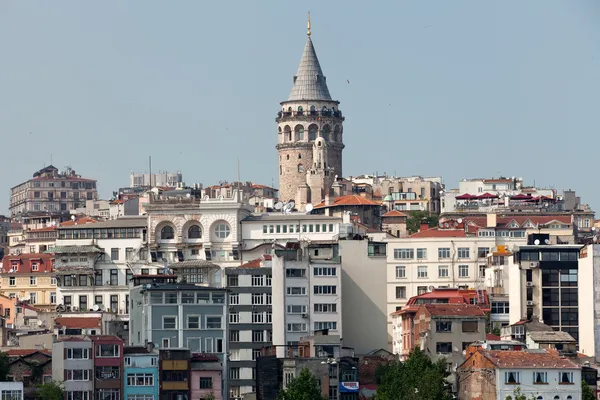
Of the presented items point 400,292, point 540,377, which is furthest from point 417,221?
Result: point 540,377

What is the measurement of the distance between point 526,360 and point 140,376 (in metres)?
20.0

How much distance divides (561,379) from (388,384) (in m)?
10.0

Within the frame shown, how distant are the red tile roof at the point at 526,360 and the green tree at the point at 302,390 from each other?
29.1ft

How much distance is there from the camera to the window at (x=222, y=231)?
6265 inches

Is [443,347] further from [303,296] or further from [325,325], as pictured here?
[303,296]

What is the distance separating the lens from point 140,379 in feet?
371

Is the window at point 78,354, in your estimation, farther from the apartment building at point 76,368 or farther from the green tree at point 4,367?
the green tree at point 4,367

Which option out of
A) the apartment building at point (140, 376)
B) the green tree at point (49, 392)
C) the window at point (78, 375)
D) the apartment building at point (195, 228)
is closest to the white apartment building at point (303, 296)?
the apartment building at point (140, 376)

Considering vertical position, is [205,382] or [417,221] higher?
[417,221]

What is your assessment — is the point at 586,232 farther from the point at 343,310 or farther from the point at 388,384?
the point at 388,384

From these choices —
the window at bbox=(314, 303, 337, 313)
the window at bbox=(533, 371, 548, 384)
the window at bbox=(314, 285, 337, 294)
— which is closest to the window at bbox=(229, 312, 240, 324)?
the window at bbox=(314, 303, 337, 313)

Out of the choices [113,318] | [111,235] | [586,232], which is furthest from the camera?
[586,232]

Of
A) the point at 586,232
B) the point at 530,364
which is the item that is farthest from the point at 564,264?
the point at 586,232

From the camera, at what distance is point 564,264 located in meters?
134
